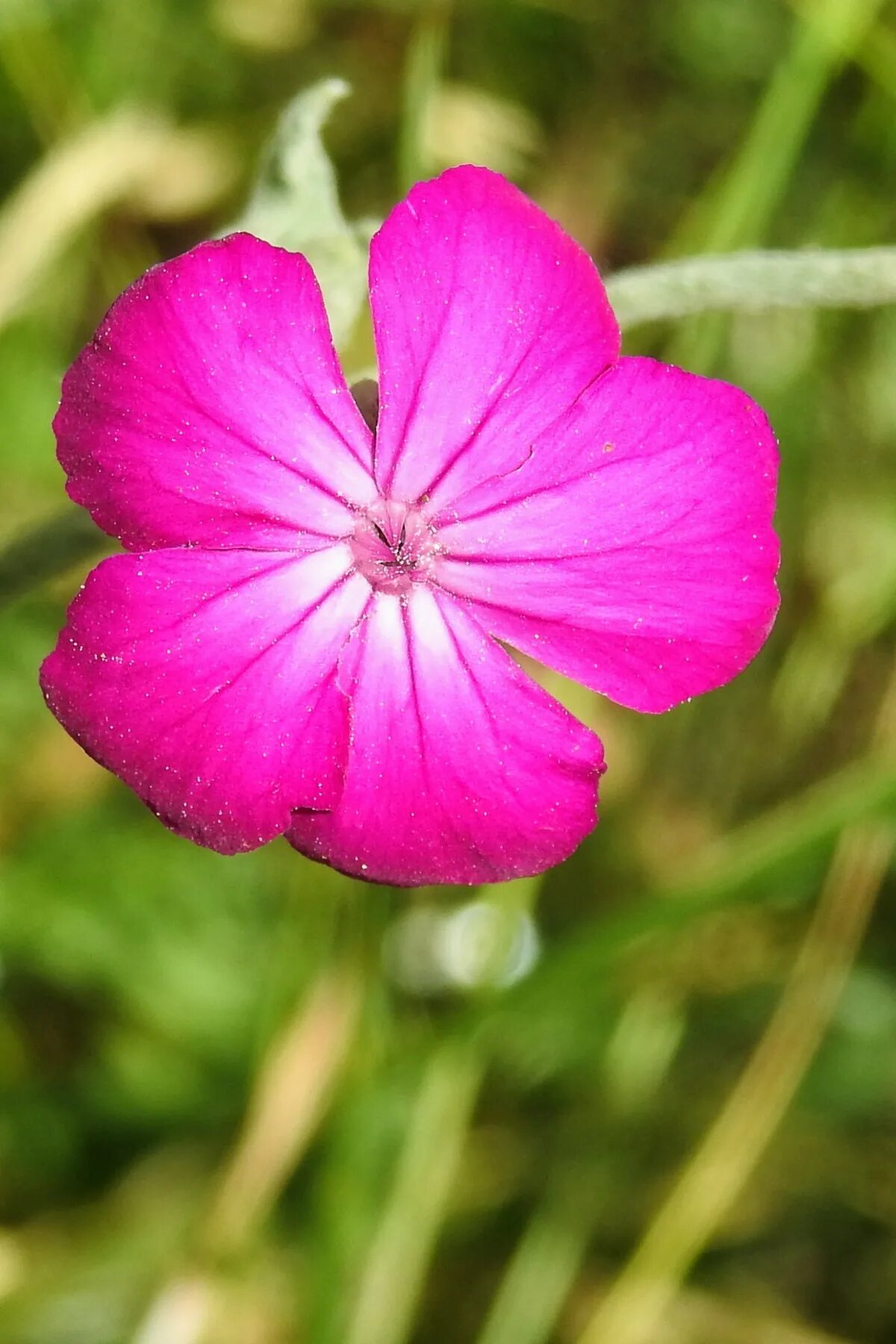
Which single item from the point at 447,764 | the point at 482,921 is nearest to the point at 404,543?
the point at 447,764

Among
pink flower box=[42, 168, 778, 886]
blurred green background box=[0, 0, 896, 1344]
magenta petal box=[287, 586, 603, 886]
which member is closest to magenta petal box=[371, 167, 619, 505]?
pink flower box=[42, 168, 778, 886]

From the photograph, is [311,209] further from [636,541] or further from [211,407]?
[636,541]

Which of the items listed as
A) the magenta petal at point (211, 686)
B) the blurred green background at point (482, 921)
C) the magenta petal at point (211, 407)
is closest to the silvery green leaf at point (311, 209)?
the magenta petal at point (211, 407)

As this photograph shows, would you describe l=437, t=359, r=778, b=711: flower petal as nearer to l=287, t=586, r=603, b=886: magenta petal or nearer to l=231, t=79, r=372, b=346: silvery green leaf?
l=287, t=586, r=603, b=886: magenta petal

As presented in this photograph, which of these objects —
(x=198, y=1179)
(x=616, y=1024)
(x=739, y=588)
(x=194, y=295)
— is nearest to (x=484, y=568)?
(x=739, y=588)

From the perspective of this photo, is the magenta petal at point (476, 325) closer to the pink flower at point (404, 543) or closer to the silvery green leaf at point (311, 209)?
the pink flower at point (404, 543)

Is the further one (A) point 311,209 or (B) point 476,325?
(A) point 311,209

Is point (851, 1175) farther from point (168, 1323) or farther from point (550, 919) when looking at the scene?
point (168, 1323)
